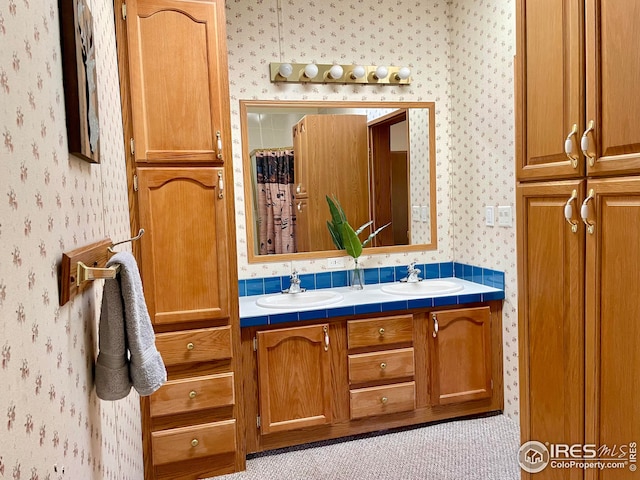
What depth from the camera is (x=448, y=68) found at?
3135 millimetres

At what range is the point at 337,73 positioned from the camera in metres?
2.85

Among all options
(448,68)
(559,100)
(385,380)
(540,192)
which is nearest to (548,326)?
(540,192)

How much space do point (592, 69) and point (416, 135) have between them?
191 cm

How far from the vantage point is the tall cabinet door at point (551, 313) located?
4.35 ft

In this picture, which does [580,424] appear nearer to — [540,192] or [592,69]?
[540,192]

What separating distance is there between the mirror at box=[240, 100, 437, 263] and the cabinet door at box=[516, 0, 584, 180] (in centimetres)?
153

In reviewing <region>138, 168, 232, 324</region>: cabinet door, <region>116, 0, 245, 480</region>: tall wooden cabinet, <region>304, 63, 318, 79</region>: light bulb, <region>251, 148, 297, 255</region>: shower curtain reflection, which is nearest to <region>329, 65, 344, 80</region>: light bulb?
<region>304, 63, 318, 79</region>: light bulb

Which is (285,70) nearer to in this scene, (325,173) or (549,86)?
(325,173)

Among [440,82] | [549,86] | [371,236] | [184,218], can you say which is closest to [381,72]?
[440,82]

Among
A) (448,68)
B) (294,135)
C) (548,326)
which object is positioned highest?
(448,68)

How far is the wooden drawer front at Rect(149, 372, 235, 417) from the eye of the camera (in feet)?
7.16

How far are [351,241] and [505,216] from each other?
921 millimetres

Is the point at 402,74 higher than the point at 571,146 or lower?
higher

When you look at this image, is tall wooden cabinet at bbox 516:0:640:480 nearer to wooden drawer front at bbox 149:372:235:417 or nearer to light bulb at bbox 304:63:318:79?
wooden drawer front at bbox 149:372:235:417
